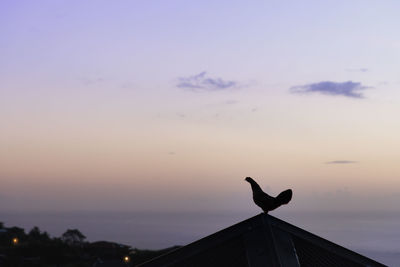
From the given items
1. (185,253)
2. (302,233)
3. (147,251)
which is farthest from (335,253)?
(147,251)

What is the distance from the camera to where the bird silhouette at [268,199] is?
1021 cm

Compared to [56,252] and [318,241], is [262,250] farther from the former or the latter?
[56,252]

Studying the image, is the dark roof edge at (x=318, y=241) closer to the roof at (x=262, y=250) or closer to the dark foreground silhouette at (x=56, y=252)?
the roof at (x=262, y=250)

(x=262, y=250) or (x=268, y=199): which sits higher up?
(x=268, y=199)

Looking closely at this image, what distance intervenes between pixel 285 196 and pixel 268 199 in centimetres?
36

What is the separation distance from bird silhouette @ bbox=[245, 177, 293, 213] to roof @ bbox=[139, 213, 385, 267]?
76cm

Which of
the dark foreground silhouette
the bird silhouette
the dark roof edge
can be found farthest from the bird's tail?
the dark foreground silhouette

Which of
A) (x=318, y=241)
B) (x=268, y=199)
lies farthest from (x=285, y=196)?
(x=318, y=241)

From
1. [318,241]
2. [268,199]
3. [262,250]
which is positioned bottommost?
[262,250]

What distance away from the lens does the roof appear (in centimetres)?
884

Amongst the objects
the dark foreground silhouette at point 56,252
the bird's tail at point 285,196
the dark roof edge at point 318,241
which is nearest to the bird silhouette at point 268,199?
the bird's tail at point 285,196

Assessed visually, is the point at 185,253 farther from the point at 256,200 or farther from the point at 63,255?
the point at 63,255

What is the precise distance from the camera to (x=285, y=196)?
34.2 ft

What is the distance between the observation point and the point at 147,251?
56938mm
